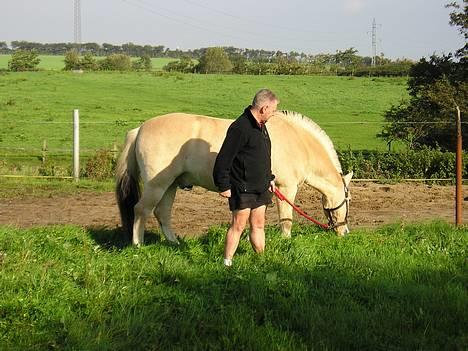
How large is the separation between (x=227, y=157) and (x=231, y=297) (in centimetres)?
149

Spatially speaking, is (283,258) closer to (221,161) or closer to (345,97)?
(221,161)

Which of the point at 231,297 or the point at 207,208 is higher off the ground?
the point at 231,297

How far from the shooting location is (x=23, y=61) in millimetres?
69062

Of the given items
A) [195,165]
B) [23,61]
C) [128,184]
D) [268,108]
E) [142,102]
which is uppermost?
[23,61]

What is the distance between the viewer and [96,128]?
32.7 metres

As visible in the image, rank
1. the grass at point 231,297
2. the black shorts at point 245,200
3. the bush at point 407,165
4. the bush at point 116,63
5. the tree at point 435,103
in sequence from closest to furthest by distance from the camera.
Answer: the grass at point 231,297 → the black shorts at point 245,200 → the bush at point 407,165 → the tree at point 435,103 → the bush at point 116,63

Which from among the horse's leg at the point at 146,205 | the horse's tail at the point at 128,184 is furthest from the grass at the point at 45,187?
the horse's leg at the point at 146,205

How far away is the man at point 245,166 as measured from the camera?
617 centimetres

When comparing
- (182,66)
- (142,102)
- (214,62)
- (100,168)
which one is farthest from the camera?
(182,66)

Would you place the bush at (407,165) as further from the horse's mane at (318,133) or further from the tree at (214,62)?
the tree at (214,62)

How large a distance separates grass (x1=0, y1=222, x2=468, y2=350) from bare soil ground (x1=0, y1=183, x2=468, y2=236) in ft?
10.6

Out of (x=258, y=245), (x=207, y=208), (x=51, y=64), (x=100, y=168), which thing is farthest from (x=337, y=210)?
(x=51, y=64)

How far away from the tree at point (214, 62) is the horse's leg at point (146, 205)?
219 ft

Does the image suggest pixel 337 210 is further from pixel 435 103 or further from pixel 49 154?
pixel 49 154
